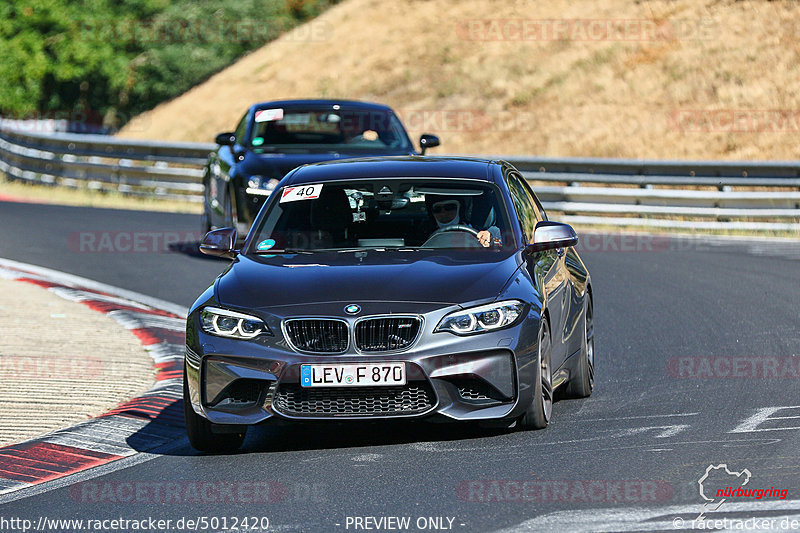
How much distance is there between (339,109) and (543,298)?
9.59 metres

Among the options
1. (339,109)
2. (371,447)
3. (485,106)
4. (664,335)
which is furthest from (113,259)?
(485,106)

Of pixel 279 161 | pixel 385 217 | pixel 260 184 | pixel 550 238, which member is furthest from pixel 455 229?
pixel 279 161

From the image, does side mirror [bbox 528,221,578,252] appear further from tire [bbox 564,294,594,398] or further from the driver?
tire [bbox 564,294,594,398]

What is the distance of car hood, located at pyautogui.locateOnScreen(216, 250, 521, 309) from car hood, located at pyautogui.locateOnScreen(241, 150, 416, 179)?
738cm

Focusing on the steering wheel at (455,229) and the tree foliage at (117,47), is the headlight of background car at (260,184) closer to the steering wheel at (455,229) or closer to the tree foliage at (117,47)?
the steering wheel at (455,229)

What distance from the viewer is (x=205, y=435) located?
289 inches

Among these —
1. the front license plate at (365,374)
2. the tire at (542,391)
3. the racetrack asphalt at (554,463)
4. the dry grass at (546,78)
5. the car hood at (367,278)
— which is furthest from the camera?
the dry grass at (546,78)

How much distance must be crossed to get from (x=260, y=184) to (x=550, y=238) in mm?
7711


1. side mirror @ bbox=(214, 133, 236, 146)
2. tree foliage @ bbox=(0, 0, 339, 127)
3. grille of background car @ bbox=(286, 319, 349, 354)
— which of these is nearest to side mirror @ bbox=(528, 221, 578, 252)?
grille of background car @ bbox=(286, 319, 349, 354)

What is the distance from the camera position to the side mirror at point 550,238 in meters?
8.05

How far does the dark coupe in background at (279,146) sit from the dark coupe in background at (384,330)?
725cm

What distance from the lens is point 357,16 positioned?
181ft

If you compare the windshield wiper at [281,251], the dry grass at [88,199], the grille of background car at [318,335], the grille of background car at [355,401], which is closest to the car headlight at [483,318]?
the grille of background car at [355,401]

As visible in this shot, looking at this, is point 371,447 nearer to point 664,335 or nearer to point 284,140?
point 664,335
